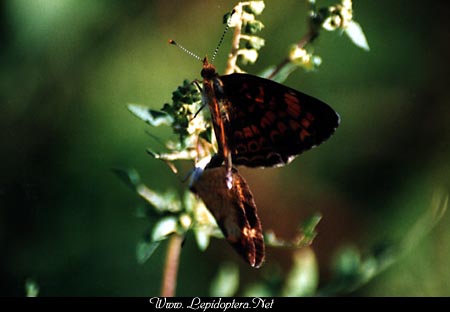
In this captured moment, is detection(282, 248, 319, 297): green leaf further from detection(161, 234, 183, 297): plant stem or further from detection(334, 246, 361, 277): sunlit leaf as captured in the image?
detection(161, 234, 183, 297): plant stem

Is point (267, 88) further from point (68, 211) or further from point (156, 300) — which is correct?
point (68, 211)

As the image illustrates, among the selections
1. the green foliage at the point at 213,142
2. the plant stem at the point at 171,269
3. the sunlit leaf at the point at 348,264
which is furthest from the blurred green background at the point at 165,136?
the sunlit leaf at the point at 348,264

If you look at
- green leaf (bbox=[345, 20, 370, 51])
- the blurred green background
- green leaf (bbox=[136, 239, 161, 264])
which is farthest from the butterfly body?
the blurred green background

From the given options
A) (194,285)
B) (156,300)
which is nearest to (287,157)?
(156,300)

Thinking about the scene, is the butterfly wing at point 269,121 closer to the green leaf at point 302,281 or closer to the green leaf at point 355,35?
the green leaf at point 355,35

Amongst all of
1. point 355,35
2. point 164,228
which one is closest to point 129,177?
point 164,228

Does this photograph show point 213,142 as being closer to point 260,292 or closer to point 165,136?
point 260,292
